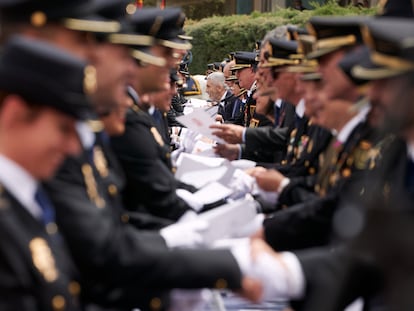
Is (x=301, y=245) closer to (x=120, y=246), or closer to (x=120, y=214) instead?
(x=120, y=214)

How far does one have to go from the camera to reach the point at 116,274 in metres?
2.60

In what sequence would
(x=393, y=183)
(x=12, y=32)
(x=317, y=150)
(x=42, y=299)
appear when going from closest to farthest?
(x=42, y=299) < (x=393, y=183) < (x=12, y=32) < (x=317, y=150)

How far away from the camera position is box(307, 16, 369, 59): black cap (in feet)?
11.6

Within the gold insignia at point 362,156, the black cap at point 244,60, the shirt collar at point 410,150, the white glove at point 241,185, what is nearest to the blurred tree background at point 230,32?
the black cap at point 244,60

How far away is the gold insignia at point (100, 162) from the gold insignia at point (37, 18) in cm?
60

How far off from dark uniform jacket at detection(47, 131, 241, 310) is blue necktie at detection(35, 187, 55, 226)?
10 cm

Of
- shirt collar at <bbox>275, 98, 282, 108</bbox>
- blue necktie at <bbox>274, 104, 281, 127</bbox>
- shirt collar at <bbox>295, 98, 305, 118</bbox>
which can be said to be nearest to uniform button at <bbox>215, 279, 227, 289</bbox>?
shirt collar at <bbox>295, 98, 305, 118</bbox>

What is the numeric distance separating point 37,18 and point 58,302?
1.06 meters

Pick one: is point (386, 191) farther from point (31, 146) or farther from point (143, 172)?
point (143, 172)

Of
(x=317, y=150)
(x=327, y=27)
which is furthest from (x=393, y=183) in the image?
(x=317, y=150)

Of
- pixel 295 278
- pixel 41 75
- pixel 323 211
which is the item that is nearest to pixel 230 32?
pixel 323 211

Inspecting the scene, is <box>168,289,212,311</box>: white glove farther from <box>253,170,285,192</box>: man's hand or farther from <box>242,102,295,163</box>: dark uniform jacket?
<box>242,102,295,163</box>: dark uniform jacket

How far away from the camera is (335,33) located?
3.69 meters

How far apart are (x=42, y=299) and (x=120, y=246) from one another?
0.60 meters
